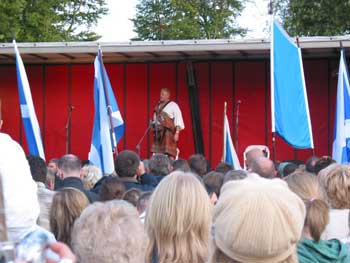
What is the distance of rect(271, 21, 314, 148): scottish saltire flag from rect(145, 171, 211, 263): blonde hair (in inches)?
263

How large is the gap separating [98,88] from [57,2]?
20.0 meters

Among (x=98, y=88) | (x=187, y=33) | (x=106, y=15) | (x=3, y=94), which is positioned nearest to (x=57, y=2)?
(x=106, y=15)

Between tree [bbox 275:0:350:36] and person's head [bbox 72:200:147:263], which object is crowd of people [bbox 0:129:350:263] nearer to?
person's head [bbox 72:200:147:263]

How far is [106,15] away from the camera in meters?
37.4

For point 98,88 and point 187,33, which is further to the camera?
point 187,33

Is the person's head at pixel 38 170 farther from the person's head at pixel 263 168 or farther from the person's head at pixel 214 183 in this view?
the person's head at pixel 263 168

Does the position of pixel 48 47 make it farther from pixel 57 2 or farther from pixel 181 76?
pixel 57 2

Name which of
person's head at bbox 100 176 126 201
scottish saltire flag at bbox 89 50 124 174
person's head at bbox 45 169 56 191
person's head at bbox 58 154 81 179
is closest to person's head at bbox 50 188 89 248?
person's head at bbox 100 176 126 201

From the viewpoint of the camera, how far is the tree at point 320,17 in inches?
918

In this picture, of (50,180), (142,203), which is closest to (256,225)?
(142,203)

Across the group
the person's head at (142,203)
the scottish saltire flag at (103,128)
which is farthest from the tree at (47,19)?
the person's head at (142,203)

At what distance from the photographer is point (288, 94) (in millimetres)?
10305

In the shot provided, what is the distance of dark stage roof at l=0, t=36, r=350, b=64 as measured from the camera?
12.9 meters

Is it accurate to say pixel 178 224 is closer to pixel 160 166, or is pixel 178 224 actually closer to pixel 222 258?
pixel 222 258
